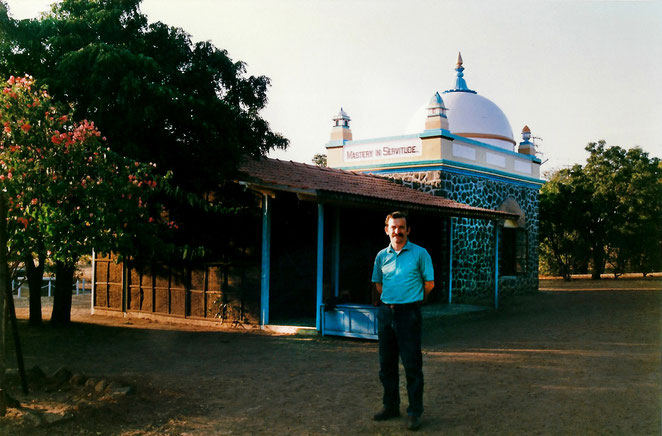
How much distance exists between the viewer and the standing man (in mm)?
4660

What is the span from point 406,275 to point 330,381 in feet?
7.31

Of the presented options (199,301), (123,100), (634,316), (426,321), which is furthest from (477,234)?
(123,100)

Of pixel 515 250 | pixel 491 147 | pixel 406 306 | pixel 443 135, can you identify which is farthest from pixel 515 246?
pixel 406 306

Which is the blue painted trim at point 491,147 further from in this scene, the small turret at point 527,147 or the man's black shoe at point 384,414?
the man's black shoe at point 384,414

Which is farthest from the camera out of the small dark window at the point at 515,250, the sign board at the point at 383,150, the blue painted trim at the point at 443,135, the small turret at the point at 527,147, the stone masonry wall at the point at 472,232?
the small turret at the point at 527,147

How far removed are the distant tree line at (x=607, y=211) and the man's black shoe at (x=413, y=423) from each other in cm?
2133

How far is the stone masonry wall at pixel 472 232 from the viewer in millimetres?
14945

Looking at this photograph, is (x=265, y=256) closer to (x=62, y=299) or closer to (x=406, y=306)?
(x=62, y=299)

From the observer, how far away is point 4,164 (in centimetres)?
548

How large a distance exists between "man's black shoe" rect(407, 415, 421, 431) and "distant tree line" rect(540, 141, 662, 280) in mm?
21333

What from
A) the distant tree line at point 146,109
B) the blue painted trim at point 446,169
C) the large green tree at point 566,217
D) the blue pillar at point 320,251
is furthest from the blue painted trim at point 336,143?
the large green tree at point 566,217

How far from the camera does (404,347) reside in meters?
4.66

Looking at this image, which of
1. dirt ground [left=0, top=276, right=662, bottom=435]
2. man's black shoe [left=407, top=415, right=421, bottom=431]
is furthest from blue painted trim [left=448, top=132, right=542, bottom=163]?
man's black shoe [left=407, top=415, right=421, bottom=431]

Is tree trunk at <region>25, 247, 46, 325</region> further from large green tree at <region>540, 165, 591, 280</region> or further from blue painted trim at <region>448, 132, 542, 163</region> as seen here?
large green tree at <region>540, 165, 591, 280</region>
